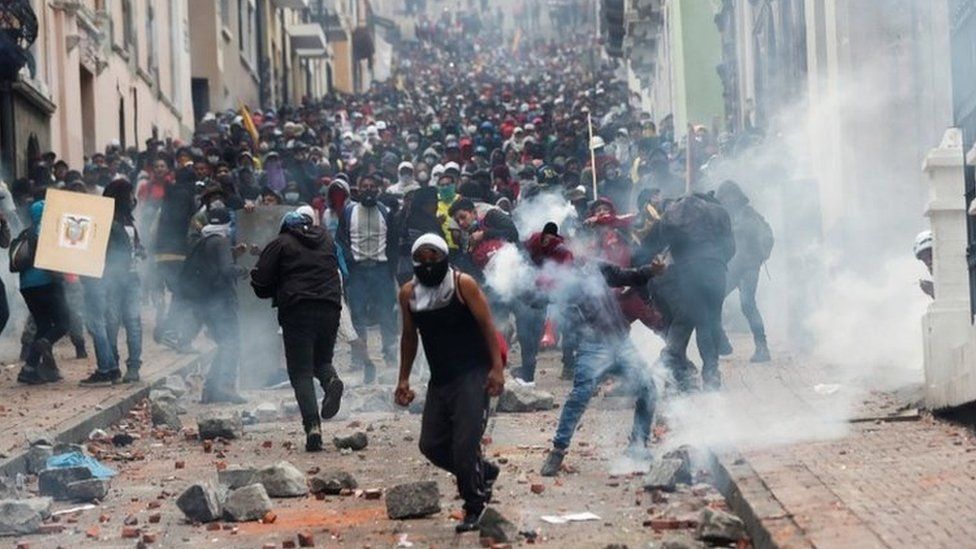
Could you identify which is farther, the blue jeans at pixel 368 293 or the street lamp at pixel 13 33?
the street lamp at pixel 13 33

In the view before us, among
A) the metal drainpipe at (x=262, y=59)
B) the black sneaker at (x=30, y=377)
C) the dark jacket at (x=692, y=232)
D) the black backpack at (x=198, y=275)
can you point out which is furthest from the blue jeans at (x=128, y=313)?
the metal drainpipe at (x=262, y=59)

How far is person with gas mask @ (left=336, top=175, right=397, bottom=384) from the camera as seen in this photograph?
1777 cm

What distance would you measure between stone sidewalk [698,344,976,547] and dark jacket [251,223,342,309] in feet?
8.39

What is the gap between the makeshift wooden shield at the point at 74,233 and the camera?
52.1ft

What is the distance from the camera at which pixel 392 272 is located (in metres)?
17.8

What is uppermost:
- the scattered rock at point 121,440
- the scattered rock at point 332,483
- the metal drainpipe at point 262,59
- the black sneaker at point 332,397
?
the metal drainpipe at point 262,59

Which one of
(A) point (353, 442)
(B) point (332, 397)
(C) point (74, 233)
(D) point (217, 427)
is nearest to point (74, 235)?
(C) point (74, 233)

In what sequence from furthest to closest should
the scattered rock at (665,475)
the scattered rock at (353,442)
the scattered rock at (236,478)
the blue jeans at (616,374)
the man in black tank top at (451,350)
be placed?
the scattered rock at (353,442), the blue jeans at (616,374), the scattered rock at (236,478), the scattered rock at (665,475), the man in black tank top at (451,350)

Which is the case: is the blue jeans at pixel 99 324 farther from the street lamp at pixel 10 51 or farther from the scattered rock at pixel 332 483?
the street lamp at pixel 10 51

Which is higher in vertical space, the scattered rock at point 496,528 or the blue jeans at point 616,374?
the blue jeans at point 616,374

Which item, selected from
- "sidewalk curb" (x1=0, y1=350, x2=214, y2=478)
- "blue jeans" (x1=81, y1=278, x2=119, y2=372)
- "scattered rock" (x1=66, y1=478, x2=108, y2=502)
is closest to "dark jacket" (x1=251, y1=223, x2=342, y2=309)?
"sidewalk curb" (x1=0, y1=350, x2=214, y2=478)

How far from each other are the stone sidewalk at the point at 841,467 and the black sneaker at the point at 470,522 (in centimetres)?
112

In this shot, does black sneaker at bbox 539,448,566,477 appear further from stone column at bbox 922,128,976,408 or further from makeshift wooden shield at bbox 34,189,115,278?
makeshift wooden shield at bbox 34,189,115,278

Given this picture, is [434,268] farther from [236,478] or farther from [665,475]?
[236,478]
